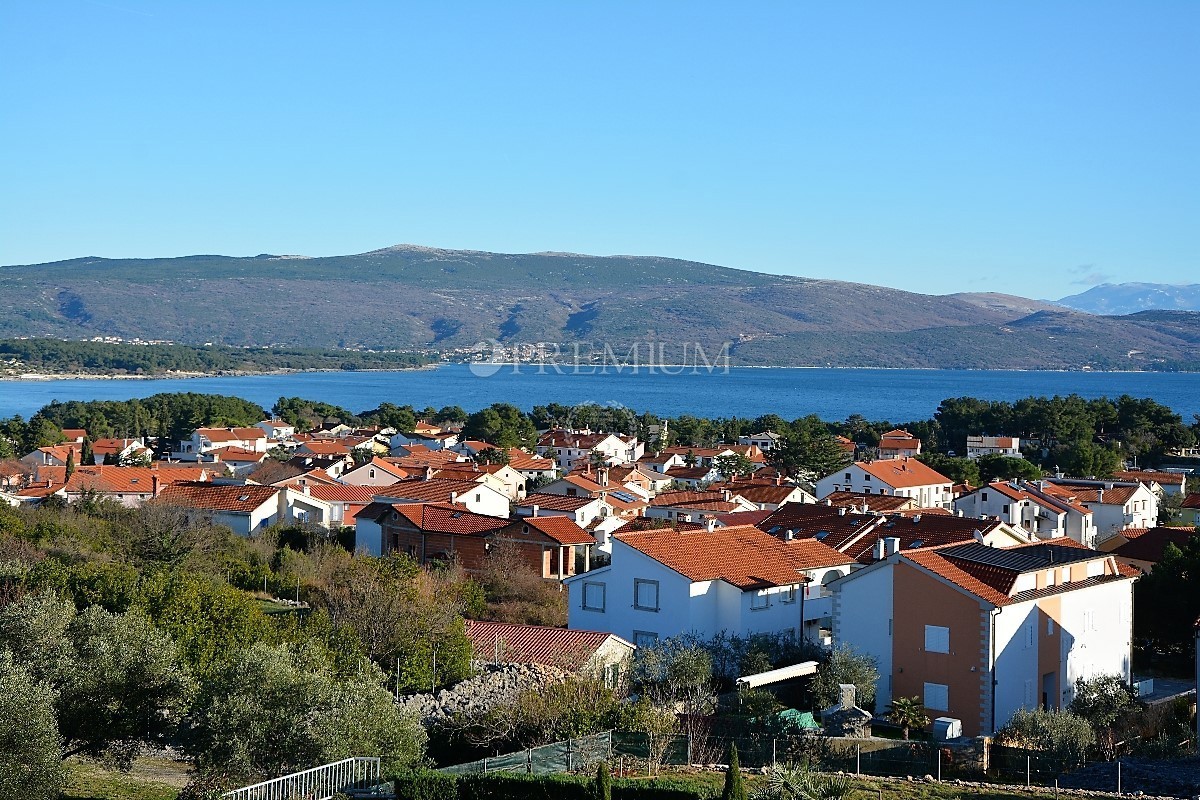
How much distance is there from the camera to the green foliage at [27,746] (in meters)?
12.1

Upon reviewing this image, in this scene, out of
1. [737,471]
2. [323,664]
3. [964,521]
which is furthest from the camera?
[737,471]

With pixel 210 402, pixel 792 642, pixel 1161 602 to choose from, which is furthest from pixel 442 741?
pixel 210 402

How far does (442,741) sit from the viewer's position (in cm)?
1510

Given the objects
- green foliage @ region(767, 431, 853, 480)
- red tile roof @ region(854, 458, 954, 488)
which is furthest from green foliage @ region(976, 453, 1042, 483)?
green foliage @ region(767, 431, 853, 480)

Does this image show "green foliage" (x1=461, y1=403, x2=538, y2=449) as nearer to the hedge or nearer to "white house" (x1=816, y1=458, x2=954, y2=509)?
"white house" (x1=816, y1=458, x2=954, y2=509)

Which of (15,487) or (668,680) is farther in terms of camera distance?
(15,487)

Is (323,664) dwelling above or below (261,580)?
above

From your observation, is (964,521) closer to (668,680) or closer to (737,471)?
(668,680)

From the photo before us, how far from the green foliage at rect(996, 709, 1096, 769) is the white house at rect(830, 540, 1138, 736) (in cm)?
172

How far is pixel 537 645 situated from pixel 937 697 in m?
5.86

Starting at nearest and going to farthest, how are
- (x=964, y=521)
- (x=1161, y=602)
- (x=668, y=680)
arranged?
(x=668, y=680), (x=1161, y=602), (x=964, y=521)

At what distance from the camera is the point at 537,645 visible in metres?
19.9

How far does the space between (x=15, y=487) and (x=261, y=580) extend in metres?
21.3

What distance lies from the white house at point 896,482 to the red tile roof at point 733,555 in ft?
84.0
